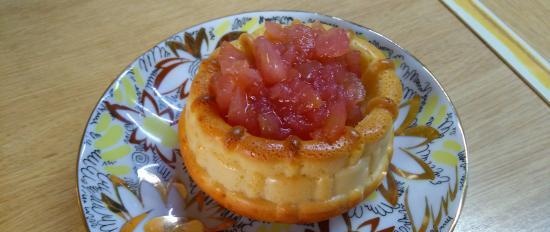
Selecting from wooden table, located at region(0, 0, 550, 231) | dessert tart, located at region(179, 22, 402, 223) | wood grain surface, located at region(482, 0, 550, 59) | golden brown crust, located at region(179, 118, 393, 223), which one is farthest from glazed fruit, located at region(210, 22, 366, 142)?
wood grain surface, located at region(482, 0, 550, 59)

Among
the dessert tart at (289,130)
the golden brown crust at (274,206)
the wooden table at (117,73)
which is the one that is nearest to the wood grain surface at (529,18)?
the wooden table at (117,73)

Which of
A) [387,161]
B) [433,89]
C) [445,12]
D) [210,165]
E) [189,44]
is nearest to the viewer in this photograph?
[210,165]

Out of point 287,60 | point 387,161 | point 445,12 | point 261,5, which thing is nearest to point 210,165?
point 287,60

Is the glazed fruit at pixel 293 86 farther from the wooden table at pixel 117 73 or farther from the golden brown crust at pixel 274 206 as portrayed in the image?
the wooden table at pixel 117 73

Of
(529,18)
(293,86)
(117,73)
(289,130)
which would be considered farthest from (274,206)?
(529,18)

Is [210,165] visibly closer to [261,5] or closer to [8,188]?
[8,188]

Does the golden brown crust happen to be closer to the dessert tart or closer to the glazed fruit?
the dessert tart

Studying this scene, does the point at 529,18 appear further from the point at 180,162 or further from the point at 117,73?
the point at 117,73
